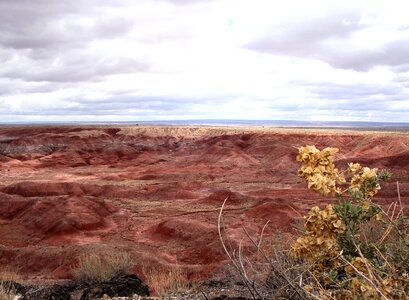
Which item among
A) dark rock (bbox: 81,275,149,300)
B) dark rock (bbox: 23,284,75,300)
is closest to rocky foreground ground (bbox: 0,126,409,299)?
dark rock (bbox: 81,275,149,300)

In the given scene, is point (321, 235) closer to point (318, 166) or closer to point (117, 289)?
point (318, 166)

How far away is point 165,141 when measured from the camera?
79.6 m

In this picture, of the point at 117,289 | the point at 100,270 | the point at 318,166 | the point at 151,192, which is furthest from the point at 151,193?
the point at 318,166

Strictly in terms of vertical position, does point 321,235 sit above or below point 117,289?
above

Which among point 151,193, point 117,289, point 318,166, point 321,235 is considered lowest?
point 151,193

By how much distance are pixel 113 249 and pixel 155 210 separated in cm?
1355

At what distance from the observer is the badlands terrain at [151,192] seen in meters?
21.7

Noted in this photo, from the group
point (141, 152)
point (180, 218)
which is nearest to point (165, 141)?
point (141, 152)

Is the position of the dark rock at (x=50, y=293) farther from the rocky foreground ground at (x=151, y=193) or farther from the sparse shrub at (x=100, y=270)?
the rocky foreground ground at (x=151, y=193)

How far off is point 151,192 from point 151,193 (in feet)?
0.75

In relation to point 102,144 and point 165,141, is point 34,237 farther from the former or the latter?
point 165,141

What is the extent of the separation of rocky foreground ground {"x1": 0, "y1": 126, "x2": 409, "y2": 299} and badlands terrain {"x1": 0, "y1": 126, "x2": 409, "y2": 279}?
0.32 feet

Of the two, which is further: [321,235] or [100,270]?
[100,270]

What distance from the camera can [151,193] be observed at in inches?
1569
